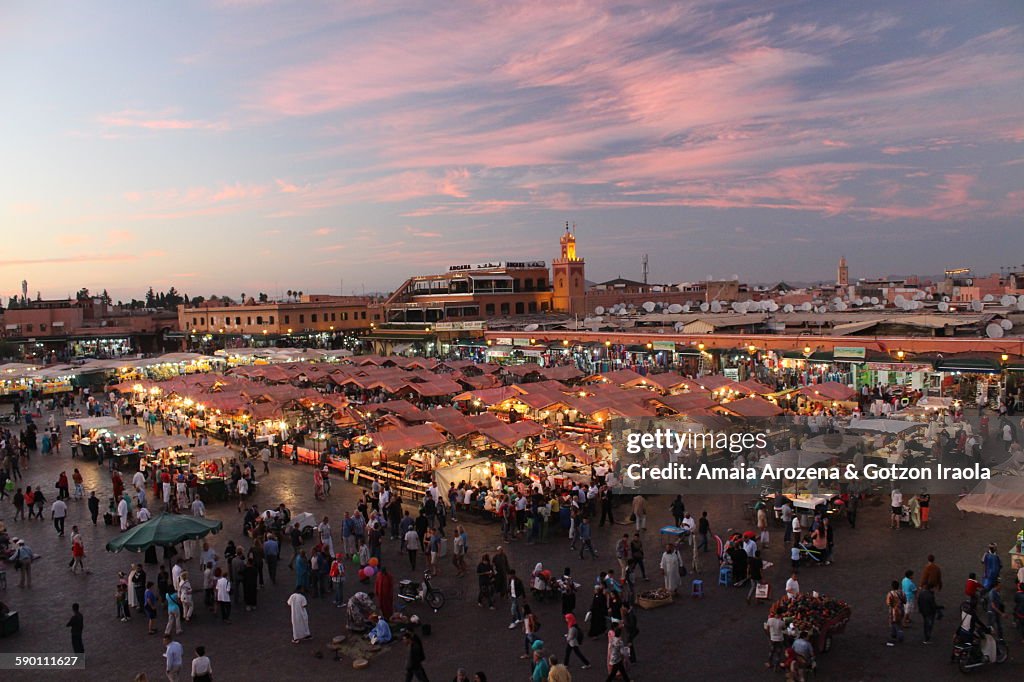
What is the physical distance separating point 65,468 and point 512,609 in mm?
15336

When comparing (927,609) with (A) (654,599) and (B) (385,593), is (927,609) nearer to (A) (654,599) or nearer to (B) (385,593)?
(A) (654,599)

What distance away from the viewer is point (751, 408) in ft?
63.1

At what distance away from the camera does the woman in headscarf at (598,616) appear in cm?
850

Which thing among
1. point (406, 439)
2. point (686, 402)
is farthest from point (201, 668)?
point (686, 402)

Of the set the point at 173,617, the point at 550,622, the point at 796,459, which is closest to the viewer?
the point at 173,617

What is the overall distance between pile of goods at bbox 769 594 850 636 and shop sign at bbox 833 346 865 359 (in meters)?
20.0

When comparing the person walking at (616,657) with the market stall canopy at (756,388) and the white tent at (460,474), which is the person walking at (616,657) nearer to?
the white tent at (460,474)

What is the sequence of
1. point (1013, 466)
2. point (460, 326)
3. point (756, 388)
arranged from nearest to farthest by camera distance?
point (1013, 466) → point (756, 388) → point (460, 326)

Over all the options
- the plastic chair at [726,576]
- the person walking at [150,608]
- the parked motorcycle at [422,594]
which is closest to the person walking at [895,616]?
the plastic chair at [726,576]

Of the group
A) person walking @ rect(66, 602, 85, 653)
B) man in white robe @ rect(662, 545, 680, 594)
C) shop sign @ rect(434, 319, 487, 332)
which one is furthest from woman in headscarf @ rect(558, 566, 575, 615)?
shop sign @ rect(434, 319, 487, 332)

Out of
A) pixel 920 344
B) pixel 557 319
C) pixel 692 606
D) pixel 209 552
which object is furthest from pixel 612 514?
pixel 557 319

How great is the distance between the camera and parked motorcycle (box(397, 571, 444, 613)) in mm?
9523

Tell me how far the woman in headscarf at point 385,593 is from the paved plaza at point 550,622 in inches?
21.0

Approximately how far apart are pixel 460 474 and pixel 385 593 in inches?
218
